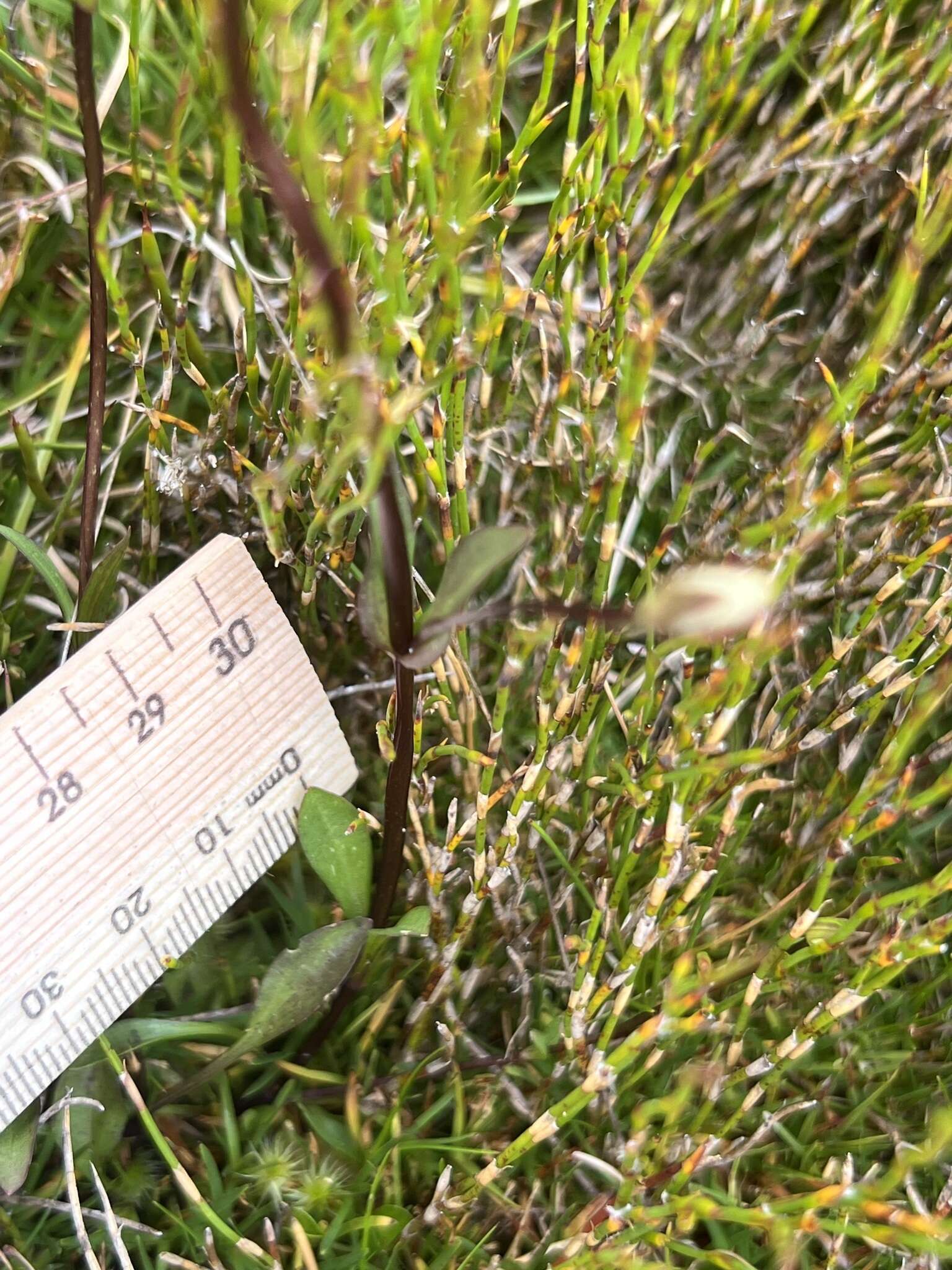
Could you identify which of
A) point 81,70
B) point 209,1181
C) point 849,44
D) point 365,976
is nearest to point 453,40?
point 81,70

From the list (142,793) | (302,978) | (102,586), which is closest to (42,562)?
(102,586)

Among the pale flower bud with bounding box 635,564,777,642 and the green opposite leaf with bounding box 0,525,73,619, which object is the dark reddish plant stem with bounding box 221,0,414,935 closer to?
the pale flower bud with bounding box 635,564,777,642

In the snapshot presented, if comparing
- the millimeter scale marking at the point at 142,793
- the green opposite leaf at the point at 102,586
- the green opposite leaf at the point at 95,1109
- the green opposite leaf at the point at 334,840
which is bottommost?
the green opposite leaf at the point at 95,1109

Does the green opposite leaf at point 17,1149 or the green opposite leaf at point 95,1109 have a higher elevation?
the green opposite leaf at point 17,1149

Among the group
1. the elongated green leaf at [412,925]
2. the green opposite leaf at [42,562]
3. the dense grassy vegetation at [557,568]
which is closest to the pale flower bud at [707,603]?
the dense grassy vegetation at [557,568]

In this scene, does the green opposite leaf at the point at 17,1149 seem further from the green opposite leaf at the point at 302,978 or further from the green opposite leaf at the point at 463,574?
the green opposite leaf at the point at 463,574

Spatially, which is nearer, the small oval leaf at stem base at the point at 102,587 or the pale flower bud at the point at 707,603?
the pale flower bud at the point at 707,603
